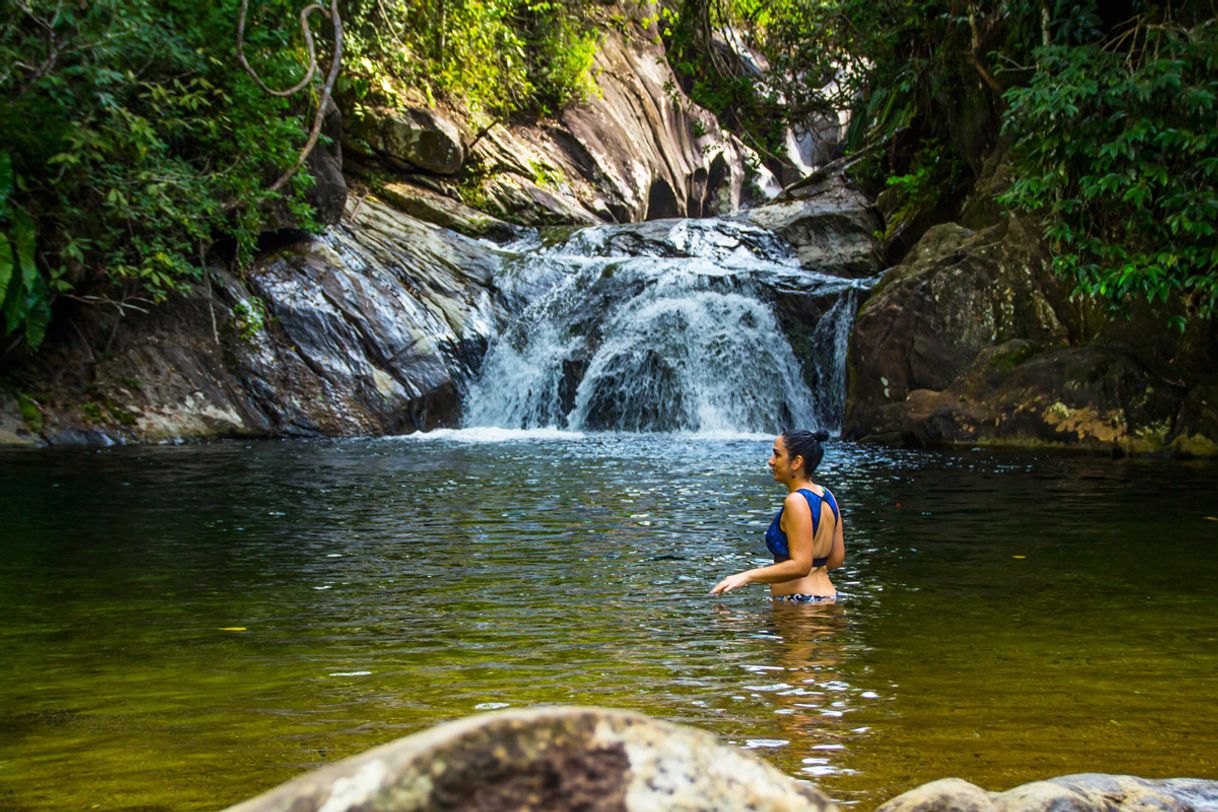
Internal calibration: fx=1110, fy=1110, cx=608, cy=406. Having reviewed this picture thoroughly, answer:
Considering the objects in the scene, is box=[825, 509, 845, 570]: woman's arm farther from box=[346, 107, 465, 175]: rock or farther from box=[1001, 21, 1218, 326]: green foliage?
box=[346, 107, 465, 175]: rock

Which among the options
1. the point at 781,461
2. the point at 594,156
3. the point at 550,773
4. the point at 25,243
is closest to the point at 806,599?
the point at 781,461

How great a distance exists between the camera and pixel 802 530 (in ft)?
18.6

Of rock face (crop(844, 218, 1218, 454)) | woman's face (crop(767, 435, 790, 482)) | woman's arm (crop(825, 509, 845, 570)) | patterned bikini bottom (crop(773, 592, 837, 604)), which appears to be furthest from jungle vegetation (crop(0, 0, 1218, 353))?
patterned bikini bottom (crop(773, 592, 837, 604))

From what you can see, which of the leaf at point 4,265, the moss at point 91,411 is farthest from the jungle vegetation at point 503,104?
the moss at point 91,411

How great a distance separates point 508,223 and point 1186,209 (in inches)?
683

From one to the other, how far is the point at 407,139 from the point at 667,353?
8.72 metres

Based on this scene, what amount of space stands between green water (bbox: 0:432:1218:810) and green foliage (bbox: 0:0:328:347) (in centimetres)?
502

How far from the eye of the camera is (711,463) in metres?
13.4

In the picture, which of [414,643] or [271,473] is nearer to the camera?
[414,643]

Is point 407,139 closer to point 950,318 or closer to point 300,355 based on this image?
point 300,355

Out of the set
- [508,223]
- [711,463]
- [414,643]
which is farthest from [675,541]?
[508,223]

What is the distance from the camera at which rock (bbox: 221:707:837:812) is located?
1302mm

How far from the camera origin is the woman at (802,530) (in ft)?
18.6

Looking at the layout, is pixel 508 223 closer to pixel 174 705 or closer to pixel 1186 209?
pixel 1186 209
